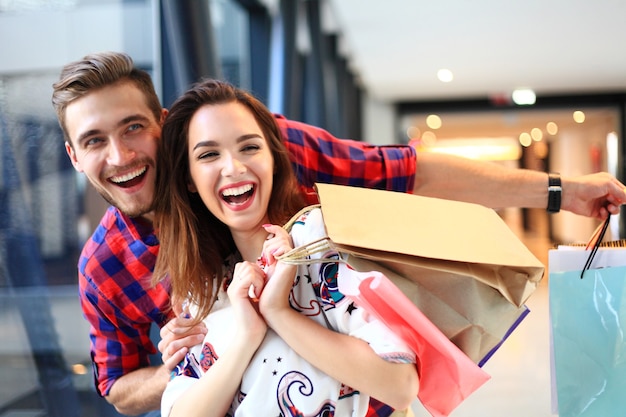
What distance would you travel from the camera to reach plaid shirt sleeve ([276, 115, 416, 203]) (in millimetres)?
1778

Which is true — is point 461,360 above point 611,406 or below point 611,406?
above

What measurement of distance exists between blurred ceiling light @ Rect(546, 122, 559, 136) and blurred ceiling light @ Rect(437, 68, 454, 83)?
470cm

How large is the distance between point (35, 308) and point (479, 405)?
1.39 metres

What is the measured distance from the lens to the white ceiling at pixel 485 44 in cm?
616

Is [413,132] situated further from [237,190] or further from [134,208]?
[237,190]

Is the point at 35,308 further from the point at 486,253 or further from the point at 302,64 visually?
the point at 302,64

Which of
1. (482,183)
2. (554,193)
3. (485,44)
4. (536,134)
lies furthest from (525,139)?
(554,193)

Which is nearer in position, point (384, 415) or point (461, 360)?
point (461, 360)

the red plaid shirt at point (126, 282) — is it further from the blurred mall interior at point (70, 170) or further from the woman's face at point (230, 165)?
the blurred mall interior at point (70, 170)

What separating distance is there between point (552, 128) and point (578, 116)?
7.31ft

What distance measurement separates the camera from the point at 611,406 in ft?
3.72

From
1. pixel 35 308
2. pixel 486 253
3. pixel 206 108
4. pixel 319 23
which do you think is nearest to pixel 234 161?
pixel 206 108

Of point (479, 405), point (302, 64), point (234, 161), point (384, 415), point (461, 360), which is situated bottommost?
point (479, 405)

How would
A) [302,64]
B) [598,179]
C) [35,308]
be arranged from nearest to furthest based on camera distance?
1. [598,179]
2. [35,308]
3. [302,64]
